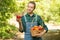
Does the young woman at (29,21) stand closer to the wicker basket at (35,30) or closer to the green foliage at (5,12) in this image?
the wicker basket at (35,30)

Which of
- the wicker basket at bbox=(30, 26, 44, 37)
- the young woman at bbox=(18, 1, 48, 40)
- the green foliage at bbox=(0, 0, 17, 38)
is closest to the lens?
the wicker basket at bbox=(30, 26, 44, 37)

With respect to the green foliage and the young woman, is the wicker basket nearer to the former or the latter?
the young woman

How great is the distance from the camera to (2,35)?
11.8m

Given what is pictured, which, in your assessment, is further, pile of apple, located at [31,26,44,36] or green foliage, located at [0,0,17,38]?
green foliage, located at [0,0,17,38]

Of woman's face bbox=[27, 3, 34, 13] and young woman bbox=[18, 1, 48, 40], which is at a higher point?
woman's face bbox=[27, 3, 34, 13]

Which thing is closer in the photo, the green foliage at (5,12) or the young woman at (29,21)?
the young woman at (29,21)

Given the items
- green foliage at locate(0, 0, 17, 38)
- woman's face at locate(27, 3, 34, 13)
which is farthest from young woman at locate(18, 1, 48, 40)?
green foliage at locate(0, 0, 17, 38)

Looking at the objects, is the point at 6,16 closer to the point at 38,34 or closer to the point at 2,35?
the point at 2,35

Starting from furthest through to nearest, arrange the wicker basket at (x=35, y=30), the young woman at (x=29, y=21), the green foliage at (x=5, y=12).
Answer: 1. the green foliage at (x=5, y=12)
2. the young woman at (x=29, y=21)
3. the wicker basket at (x=35, y=30)

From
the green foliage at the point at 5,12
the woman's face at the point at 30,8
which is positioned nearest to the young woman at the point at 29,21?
the woman's face at the point at 30,8

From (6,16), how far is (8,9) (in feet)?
1.24

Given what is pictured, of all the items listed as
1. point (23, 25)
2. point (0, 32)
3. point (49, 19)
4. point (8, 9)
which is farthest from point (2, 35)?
point (49, 19)

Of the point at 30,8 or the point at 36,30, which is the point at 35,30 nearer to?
the point at 36,30

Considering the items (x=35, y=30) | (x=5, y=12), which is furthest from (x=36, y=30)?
(x=5, y=12)
